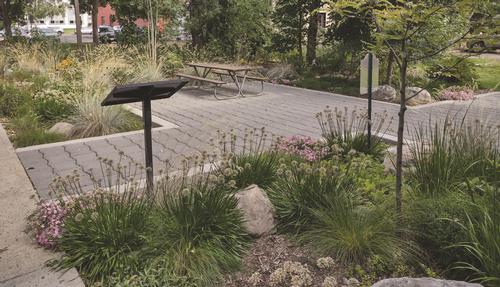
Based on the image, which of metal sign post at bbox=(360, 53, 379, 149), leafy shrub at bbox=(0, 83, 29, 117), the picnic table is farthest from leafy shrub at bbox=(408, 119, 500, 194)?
leafy shrub at bbox=(0, 83, 29, 117)

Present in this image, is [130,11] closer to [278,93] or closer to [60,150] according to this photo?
[278,93]

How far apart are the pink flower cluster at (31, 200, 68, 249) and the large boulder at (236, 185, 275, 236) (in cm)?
125

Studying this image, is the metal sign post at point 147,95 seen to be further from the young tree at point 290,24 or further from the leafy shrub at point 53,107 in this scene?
the young tree at point 290,24

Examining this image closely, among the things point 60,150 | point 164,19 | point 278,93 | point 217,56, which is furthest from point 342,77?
point 60,150

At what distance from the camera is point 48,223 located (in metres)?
3.36

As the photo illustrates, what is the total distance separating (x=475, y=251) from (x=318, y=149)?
68.2 inches

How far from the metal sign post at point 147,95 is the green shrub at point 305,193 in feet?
3.23

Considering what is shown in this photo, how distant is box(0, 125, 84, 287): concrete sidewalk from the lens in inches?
114

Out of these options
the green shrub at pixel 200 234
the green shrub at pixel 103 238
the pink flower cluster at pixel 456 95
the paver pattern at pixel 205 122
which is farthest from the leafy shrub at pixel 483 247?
the pink flower cluster at pixel 456 95

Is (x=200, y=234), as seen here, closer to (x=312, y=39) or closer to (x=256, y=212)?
(x=256, y=212)

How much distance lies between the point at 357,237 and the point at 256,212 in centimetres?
76

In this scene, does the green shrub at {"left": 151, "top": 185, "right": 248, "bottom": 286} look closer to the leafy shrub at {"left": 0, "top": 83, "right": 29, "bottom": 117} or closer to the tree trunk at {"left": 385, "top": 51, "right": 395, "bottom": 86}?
the leafy shrub at {"left": 0, "top": 83, "right": 29, "bottom": 117}

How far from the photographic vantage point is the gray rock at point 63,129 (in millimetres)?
6840

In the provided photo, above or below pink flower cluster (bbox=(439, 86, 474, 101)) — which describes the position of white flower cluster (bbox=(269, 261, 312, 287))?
below
